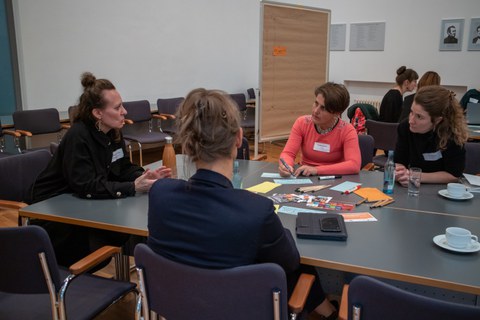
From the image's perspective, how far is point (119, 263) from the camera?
2357 millimetres

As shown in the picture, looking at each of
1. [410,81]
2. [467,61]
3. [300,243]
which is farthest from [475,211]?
[467,61]

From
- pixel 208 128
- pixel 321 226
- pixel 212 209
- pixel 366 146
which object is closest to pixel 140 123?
pixel 366 146

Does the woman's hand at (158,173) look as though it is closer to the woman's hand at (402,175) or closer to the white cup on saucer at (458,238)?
the woman's hand at (402,175)

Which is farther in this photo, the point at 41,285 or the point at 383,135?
the point at 383,135

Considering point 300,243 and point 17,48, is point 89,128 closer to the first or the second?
point 300,243

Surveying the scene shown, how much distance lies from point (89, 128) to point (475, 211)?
6.27 feet

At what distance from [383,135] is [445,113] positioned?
1.78 meters

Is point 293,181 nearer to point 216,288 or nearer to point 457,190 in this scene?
point 457,190

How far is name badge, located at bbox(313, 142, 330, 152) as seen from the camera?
2830 mm

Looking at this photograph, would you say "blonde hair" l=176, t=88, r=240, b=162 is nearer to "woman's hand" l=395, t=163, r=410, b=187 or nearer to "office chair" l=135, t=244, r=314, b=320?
"office chair" l=135, t=244, r=314, b=320

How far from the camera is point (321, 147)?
2.85m

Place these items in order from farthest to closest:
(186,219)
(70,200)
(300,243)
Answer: (70,200), (300,243), (186,219)

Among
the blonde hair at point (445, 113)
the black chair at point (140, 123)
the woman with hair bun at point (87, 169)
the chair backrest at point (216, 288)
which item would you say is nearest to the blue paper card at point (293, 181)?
the woman with hair bun at point (87, 169)

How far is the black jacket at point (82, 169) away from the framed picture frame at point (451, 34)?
20.1 ft
